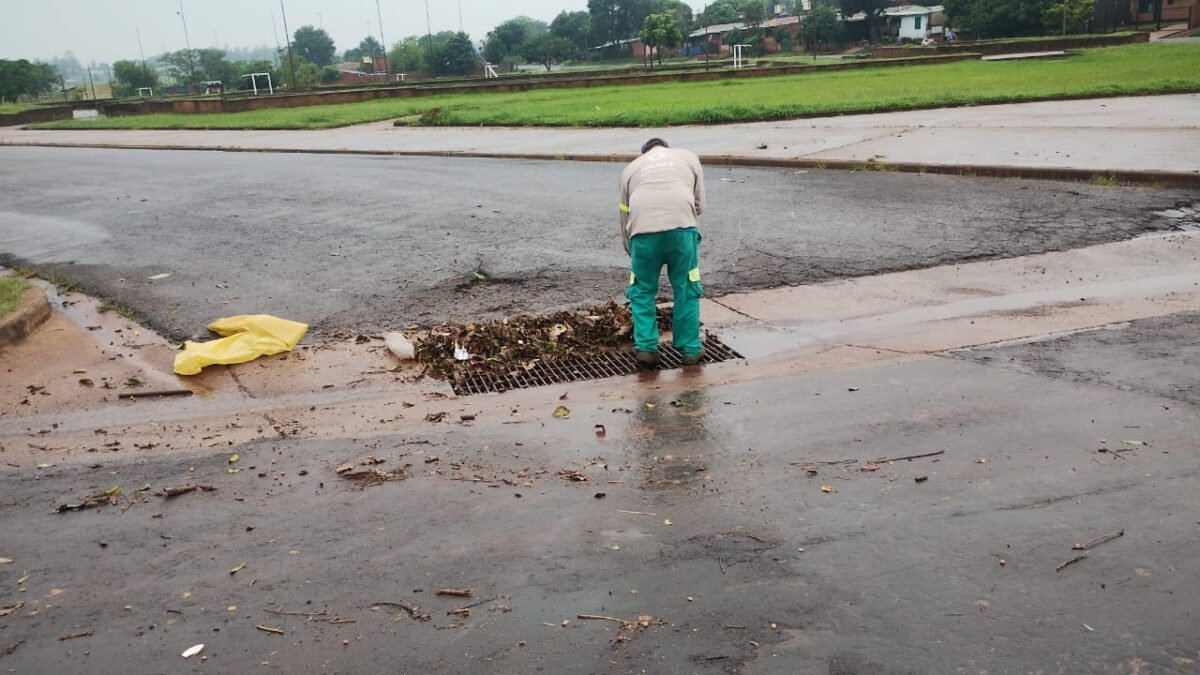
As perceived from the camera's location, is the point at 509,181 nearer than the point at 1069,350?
No

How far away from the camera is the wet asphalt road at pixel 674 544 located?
311cm

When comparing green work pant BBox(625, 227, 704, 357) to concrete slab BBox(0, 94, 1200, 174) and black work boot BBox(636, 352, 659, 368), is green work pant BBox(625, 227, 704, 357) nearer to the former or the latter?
black work boot BBox(636, 352, 659, 368)

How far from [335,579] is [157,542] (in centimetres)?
97

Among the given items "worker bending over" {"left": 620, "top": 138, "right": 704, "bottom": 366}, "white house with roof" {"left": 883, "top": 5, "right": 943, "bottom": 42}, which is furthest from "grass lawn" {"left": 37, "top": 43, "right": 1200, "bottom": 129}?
"white house with roof" {"left": 883, "top": 5, "right": 943, "bottom": 42}

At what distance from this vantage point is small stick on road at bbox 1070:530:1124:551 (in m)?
3.56

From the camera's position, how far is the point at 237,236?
11.0 metres

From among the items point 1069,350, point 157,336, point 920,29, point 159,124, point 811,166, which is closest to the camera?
point 1069,350

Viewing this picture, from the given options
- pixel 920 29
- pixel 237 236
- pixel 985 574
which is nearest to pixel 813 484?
pixel 985 574

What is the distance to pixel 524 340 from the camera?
6699 mm

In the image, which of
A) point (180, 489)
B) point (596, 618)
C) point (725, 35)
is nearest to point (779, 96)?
point (180, 489)

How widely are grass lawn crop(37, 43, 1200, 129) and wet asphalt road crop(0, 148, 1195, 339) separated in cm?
817

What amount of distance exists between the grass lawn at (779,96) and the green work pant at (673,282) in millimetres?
14601

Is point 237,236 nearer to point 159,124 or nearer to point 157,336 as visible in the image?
point 157,336

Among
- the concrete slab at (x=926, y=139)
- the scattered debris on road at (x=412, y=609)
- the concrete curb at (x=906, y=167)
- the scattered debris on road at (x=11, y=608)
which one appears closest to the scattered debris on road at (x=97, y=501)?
the scattered debris on road at (x=11, y=608)
